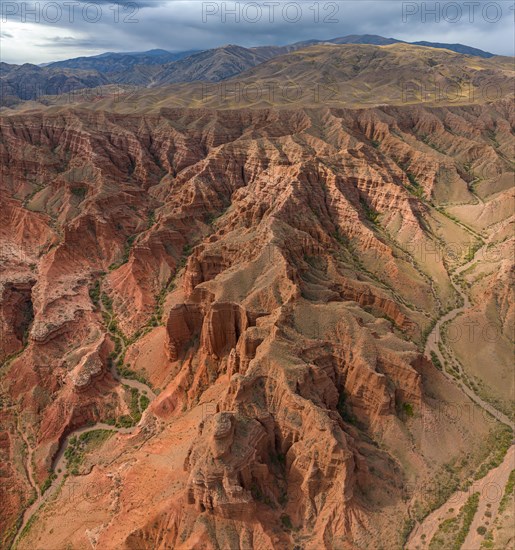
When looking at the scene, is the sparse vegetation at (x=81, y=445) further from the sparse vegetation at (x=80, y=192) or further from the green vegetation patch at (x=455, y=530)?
the sparse vegetation at (x=80, y=192)

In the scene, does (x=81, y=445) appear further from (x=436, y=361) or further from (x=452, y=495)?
(x=436, y=361)

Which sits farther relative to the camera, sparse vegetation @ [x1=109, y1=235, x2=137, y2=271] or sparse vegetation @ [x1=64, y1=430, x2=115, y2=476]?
sparse vegetation @ [x1=109, y1=235, x2=137, y2=271]

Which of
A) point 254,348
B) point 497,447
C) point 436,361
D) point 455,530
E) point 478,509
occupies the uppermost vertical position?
point 254,348

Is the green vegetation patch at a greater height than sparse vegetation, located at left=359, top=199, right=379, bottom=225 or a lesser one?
lesser

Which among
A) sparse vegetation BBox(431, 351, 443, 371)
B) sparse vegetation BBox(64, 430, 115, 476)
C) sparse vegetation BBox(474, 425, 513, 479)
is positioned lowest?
sparse vegetation BBox(64, 430, 115, 476)

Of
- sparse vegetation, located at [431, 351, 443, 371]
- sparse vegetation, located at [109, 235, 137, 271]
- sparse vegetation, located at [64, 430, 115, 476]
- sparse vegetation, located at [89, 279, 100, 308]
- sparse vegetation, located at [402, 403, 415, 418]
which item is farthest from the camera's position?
sparse vegetation, located at [109, 235, 137, 271]

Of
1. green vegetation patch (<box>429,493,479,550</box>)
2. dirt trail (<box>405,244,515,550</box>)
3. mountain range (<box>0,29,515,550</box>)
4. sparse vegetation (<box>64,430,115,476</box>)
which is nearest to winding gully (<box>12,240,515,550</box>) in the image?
dirt trail (<box>405,244,515,550</box>)

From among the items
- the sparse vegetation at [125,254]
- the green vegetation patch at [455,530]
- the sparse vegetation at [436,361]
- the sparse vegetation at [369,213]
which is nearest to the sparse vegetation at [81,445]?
the green vegetation patch at [455,530]

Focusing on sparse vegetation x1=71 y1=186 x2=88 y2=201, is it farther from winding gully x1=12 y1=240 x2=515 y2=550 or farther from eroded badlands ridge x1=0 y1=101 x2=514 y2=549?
winding gully x1=12 y1=240 x2=515 y2=550

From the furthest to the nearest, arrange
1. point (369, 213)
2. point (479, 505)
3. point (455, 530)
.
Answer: point (369, 213), point (479, 505), point (455, 530)

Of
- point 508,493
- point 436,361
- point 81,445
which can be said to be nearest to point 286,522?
point 508,493
